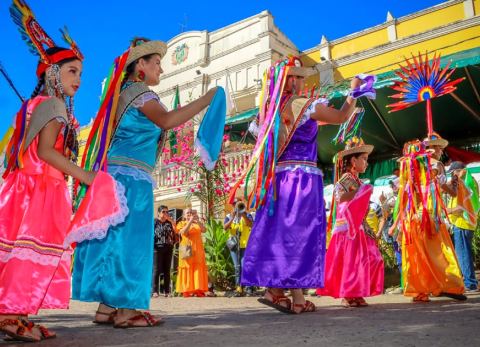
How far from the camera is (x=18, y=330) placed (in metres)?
2.19

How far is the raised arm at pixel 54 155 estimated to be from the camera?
236cm

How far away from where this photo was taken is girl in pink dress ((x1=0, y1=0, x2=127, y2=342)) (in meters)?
2.25

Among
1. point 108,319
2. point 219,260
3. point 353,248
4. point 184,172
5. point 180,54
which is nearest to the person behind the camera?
point 108,319

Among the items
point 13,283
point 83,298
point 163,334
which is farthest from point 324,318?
point 13,283

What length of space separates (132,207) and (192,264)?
19.1 feet

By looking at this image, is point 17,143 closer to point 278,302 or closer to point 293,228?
point 293,228

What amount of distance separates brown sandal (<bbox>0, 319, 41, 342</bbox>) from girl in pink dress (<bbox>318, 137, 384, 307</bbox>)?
2.99 m

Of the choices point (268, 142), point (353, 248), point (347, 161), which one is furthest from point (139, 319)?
point (347, 161)

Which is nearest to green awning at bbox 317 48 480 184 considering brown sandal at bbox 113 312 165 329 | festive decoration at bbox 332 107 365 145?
festive decoration at bbox 332 107 365 145

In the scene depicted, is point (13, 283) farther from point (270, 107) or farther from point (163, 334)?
point (270, 107)

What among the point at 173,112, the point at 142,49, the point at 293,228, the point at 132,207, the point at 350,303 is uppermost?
the point at 142,49

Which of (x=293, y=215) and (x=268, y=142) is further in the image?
(x=268, y=142)

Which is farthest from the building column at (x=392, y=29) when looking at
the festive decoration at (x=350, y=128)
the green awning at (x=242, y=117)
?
the festive decoration at (x=350, y=128)

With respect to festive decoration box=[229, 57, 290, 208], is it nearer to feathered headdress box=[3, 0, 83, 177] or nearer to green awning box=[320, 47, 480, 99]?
feathered headdress box=[3, 0, 83, 177]
